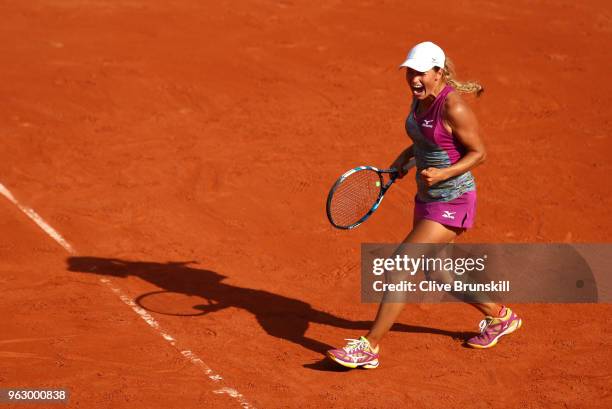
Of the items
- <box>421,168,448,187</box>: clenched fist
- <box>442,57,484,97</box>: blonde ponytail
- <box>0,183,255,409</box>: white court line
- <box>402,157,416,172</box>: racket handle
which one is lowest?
<box>0,183,255,409</box>: white court line

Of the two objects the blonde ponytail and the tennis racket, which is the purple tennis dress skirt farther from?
the blonde ponytail

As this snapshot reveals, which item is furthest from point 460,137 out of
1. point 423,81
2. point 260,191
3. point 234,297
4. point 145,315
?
point 260,191

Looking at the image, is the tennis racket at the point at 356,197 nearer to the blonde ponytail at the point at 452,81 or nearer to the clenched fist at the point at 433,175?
the clenched fist at the point at 433,175

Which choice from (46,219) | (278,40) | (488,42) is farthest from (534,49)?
(46,219)

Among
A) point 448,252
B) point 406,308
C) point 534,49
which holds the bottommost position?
point 406,308

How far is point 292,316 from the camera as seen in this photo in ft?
25.7

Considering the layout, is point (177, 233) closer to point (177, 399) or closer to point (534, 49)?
point (177, 399)

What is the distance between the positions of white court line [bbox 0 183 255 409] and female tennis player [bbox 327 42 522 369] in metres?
0.78

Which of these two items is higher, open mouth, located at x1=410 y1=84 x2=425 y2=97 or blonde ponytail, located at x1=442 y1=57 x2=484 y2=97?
blonde ponytail, located at x1=442 y1=57 x2=484 y2=97

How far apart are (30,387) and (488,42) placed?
31.2ft

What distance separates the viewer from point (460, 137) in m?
6.48

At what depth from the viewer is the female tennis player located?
6.45 m

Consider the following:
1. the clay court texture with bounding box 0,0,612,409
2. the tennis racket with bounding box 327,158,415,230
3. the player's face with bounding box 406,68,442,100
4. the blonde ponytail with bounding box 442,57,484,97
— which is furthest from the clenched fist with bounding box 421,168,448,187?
the clay court texture with bounding box 0,0,612,409

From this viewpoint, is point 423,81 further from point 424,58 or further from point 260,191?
point 260,191
